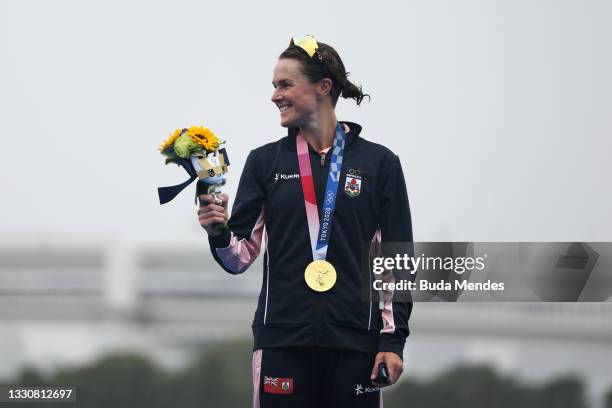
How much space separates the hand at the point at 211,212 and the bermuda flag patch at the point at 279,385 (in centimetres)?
53

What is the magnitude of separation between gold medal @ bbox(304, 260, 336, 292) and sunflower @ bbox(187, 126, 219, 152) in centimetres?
52

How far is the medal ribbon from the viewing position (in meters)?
4.06

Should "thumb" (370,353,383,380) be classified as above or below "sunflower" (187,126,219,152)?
below

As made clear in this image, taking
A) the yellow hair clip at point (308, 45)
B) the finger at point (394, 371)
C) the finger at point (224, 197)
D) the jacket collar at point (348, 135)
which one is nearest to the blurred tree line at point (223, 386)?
the jacket collar at point (348, 135)

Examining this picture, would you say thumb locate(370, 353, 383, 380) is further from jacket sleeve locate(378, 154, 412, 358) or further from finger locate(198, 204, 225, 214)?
finger locate(198, 204, 225, 214)

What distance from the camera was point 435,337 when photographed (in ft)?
268

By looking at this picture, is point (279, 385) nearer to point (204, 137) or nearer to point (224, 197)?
point (224, 197)

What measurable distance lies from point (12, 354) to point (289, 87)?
95514 millimetres

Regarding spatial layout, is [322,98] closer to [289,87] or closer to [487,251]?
[289,87]

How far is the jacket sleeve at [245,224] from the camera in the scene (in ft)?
13.4

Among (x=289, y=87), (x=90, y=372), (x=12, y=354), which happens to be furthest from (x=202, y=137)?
(x=12, y=354)

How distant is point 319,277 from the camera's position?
4.03 m

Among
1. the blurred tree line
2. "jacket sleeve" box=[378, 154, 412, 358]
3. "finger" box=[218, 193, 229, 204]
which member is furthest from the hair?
the blurred tree line

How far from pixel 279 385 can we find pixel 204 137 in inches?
34.5
